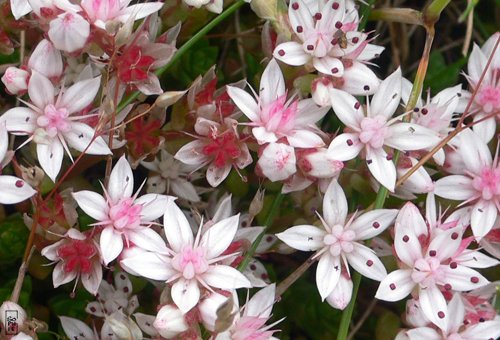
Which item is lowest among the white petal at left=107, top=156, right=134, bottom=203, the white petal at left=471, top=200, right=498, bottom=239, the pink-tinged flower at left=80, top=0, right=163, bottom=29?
the white petal at left=471, top=200, right=498, bottom=239

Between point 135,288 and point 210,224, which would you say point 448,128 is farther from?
point 135,288

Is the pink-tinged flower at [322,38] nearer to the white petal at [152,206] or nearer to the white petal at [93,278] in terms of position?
the white petal at [152,206]

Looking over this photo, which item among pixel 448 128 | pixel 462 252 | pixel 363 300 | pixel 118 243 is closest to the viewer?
pixel 118 243

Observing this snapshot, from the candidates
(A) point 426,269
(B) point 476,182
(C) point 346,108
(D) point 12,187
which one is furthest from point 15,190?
(B) point 476,182

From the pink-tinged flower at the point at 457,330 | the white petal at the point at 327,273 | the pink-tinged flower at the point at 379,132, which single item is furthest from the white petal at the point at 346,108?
the pink-tinged flower at the point at 457,330

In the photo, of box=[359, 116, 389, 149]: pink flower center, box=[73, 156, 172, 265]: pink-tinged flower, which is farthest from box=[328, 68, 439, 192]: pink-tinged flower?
box=[73, 156, 172, 265]: pink-tinged flower

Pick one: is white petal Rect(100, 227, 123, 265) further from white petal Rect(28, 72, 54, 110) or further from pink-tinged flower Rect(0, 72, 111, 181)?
white petal Rect(28, 72, 54, 110)

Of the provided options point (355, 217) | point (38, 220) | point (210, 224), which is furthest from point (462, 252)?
point (38, 220)
